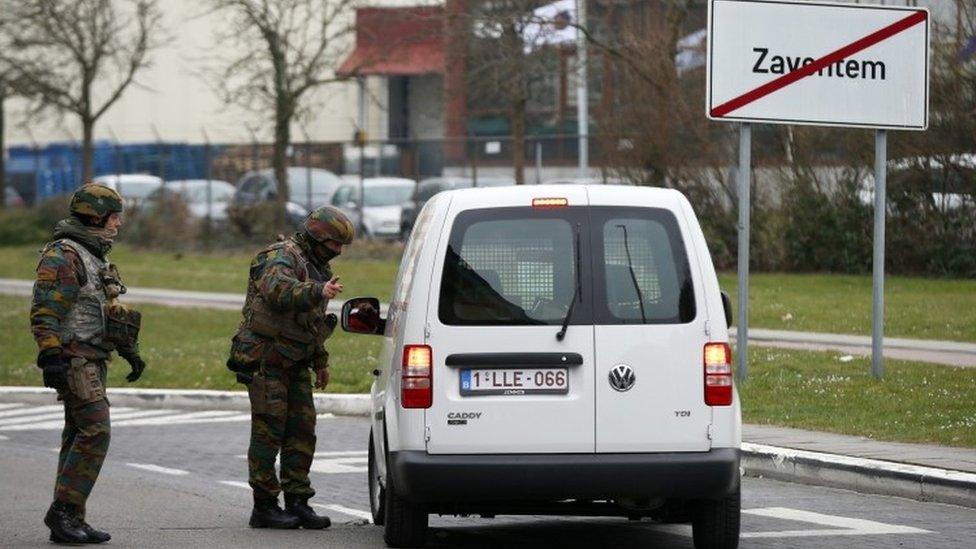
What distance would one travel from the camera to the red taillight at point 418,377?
8.18m

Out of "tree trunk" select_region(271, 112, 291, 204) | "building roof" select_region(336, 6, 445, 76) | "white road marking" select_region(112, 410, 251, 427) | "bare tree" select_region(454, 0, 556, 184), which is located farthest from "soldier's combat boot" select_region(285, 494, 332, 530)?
"tree trunk" select_region(271, 112, 291, 204)

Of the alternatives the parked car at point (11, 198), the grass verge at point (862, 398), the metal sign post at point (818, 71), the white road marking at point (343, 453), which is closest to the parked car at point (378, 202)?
the parked car at point (11, 198)

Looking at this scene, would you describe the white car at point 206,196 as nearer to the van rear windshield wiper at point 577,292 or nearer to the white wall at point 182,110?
the white wall at point 182,110

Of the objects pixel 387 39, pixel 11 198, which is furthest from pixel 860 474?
pixel 11 198

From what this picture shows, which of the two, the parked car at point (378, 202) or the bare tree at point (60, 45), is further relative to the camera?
the bare tree at point (60, 45)

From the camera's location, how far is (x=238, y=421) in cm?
1658

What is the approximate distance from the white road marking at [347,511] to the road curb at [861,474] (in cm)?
295

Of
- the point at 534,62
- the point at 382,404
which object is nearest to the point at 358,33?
the point at 534,62

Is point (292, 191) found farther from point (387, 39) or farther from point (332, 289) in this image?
point (332, 289)

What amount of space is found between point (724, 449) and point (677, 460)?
0.23 metres

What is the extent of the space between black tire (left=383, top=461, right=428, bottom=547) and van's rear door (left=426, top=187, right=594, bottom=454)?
574mm

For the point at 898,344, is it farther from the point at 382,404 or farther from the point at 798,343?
the point at 382,404

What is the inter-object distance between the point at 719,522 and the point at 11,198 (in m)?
48.1

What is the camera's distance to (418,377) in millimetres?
8188
